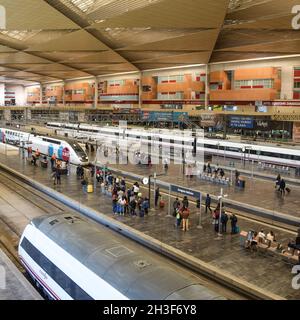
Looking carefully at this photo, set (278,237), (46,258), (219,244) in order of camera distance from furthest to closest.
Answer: (278,237)
(219,244)
(46,258)

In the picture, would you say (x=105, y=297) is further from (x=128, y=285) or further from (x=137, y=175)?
(x=137, y=175)

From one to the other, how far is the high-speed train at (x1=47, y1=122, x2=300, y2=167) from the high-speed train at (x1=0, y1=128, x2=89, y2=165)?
25.8ft

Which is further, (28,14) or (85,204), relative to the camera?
(28,14)

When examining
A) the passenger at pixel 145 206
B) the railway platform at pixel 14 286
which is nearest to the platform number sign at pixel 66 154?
the passenger at pixel 145 206

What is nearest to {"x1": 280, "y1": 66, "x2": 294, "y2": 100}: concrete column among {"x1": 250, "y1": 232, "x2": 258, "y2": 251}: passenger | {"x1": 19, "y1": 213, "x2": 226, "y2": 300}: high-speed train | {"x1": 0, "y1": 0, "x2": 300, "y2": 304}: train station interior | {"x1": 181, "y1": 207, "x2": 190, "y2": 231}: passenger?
{"x1": 0, "y1": 0, "x2": 300, "y2": 304}: train station interior

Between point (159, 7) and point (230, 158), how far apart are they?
16.1 meters

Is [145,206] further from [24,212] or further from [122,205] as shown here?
[24,212]

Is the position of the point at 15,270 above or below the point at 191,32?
below

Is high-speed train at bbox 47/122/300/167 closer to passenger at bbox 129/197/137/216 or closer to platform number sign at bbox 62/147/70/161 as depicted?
platform number sign at bbox 62/147/70/161

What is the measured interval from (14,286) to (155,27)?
1129 inches

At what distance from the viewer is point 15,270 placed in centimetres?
1138
